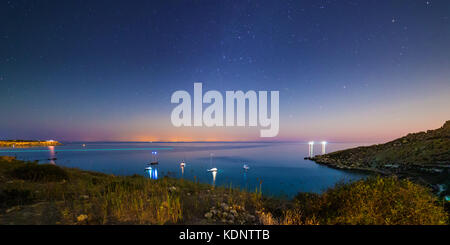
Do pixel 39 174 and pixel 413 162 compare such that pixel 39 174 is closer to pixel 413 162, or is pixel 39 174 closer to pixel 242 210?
pixel 242 210

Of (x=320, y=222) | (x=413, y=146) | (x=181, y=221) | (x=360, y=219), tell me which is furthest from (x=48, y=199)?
(x=413, y=146)

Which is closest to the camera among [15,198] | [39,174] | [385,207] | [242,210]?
[385,207]

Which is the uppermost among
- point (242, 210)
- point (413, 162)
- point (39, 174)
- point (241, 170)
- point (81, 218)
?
point (81, 218)

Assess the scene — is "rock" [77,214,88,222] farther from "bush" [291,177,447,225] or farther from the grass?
"bush" [291,177,447,225]

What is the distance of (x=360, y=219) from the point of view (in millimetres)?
3967

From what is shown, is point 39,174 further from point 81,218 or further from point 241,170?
point 241,170

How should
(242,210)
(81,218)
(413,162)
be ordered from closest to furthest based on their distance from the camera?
(81,218) → (242,210) → (413,162)

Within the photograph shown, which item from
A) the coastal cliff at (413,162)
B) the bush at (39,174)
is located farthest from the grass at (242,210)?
the coastal cliff at (413,162)

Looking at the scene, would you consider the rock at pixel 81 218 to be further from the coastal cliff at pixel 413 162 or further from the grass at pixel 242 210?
the coastal cliff at pixel 413 162

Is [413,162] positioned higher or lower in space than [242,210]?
lower

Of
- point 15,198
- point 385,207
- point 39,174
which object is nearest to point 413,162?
point 385,207

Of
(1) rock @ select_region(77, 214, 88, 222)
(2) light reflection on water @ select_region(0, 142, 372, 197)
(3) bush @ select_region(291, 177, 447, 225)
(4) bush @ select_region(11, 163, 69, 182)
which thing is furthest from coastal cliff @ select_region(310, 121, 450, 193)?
(4) bush @ select_region(11, 163, 69, 182)

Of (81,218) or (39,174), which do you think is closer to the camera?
(81,218)
